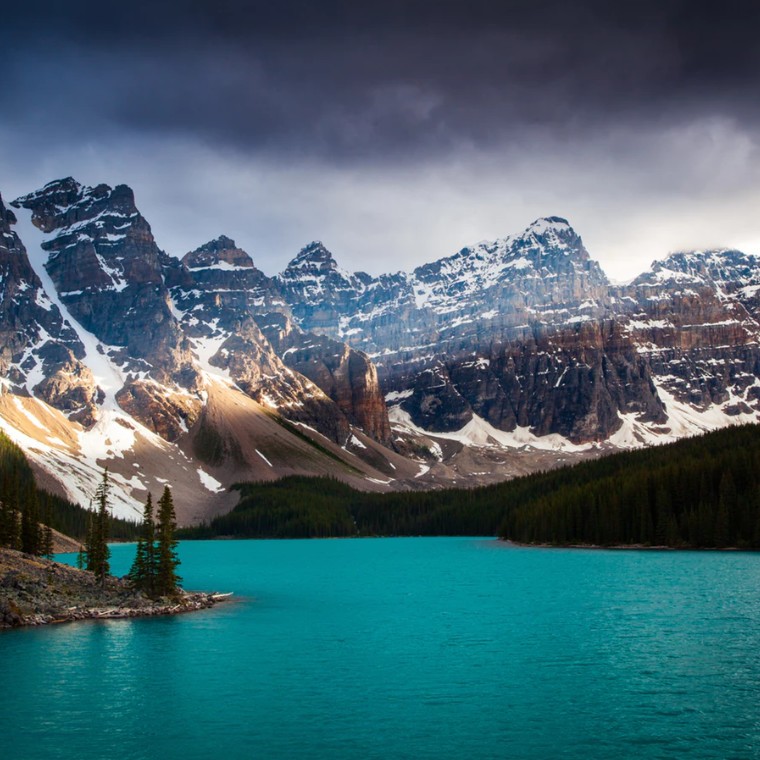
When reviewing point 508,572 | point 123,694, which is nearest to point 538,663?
point 123,694

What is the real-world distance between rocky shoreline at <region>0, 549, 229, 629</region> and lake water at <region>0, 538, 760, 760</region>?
316cm

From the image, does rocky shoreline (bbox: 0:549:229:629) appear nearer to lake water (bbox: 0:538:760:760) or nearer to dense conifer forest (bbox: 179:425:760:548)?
lake water (bbox: 0:538:760:760)

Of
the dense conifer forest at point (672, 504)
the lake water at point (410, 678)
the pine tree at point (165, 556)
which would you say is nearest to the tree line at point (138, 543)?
the pine tree at point (165, 556)

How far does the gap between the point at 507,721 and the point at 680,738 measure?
7.63 metres

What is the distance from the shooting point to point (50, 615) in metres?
71.4

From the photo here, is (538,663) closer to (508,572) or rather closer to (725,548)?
(508,572)

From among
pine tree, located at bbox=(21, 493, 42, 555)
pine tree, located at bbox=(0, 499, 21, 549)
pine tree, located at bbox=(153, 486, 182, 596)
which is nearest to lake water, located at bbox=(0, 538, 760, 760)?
pine tree, located at bbox=(153, 486, 182, 596)

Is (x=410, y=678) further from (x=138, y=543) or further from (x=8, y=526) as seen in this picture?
(x=8, y=526)

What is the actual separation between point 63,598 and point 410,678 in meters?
39.8

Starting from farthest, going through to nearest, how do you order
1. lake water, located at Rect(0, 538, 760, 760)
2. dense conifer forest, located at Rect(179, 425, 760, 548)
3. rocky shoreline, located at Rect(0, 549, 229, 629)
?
dense conifer forest, located at Rect(179, 425, 760, 548)
rocky shoreline, located at Rect(0, 549, 229, 629)
lake water, located at Rect(0, 538, 760, 760)

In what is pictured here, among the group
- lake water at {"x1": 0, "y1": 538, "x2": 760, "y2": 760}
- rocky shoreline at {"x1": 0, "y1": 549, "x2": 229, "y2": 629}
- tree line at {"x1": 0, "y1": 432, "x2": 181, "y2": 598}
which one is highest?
tree line at {"x1": 0, "y1": 432, "x2": 181, "y2": 598}

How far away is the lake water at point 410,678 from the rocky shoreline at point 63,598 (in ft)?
10.4

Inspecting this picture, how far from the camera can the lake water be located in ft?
123

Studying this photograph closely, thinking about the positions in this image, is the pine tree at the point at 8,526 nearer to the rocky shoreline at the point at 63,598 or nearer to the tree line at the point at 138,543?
the tree line at the point at 138,543
